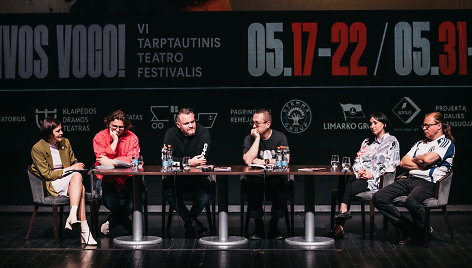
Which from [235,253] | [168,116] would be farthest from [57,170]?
[168,116]

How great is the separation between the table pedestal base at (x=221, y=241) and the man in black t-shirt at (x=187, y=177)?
0.91ft

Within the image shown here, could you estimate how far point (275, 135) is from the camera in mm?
6613

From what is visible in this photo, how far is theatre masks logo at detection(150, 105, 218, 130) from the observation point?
26.6ft

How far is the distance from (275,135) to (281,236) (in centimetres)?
98

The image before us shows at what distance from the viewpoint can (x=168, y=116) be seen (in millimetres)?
8117

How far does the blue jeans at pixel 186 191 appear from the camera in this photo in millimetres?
6512

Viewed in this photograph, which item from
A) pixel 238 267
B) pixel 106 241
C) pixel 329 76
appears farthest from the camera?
pixel 329 76

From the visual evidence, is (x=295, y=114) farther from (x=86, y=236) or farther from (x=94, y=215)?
(x=86, y=236)

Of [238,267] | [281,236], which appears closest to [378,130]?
[281,236]

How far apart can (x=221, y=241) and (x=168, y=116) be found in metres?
2.36

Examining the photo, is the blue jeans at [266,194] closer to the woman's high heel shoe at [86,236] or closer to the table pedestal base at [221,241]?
the table pedestal base at [221,241]

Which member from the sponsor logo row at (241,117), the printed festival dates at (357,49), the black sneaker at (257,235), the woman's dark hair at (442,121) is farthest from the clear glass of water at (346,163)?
the printed festival dates at (357,49)

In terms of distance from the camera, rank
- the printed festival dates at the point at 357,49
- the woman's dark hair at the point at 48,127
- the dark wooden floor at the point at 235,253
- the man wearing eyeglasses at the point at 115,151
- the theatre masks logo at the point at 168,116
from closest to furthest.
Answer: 1. the dark wooden floor at the point at 235,253
2. the woman's dark hair at the point at 48,127
3. the man wearing eyeglasses at the point at 115,151
4. the printed festival dates at the point at 357,49
5. the theatre masks logo at the point at 168,116

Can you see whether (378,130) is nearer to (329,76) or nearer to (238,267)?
(329,76)
